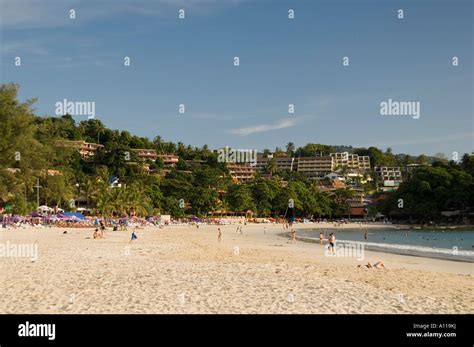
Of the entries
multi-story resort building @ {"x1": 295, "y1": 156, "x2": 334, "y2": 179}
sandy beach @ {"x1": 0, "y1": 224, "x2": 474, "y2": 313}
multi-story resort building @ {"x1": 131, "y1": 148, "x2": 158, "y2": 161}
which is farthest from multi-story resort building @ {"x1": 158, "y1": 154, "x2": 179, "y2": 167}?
sandy beach @ {"x1": 0, "y1": 224, "x2": 474, "y2": 313}

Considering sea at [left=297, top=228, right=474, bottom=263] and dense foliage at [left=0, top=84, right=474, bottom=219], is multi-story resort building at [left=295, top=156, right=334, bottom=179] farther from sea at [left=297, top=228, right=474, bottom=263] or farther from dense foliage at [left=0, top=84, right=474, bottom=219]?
sea at [left=297, top=228, right=474, bottom=263]

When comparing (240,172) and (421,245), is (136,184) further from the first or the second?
(240,172)

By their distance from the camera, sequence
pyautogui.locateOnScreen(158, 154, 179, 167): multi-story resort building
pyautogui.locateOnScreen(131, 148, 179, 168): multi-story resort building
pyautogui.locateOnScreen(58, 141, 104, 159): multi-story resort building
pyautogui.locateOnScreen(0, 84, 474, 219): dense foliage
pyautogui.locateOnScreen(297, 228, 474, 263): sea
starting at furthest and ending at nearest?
pyautogui.locateOnScreen(158, 154, 179, 167): multi-story resort building
pyautogui.locateOnScreen(131, 148, 179, 168): multi-story resort building
pyautogui.locateOnScreen(58, 141, 104, 159): multi-story resort building
pyautogui.locateOnScreen(0, 84, 474, 219): dense foliage
pyautogui.locateOnScreen(297, 228, 474, 263): sea

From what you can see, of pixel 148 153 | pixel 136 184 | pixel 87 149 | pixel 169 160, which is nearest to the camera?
pixel 136 184

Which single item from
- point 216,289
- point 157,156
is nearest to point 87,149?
point 157,156

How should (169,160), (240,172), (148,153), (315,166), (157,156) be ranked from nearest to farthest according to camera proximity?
(157,156)
(148,153)
(169,160)
(240,172)
(315,166)

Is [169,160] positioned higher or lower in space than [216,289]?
higher

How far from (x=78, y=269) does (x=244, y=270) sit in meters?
5.08

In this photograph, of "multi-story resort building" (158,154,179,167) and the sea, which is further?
"multi-story resort building" (158,154,179,167)

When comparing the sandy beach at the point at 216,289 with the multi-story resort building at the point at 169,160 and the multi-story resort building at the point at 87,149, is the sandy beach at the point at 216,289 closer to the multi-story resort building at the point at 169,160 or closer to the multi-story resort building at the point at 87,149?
the multi-story resort building at the point at 87,149

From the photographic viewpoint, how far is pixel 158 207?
85188mm

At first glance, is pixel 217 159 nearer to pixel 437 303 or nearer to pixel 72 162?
pixel 72 162

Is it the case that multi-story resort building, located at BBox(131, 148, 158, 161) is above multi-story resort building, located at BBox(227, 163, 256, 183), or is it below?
above

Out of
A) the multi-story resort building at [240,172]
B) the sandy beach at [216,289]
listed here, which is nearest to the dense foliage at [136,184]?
the multi-story resort building at [240,172]
